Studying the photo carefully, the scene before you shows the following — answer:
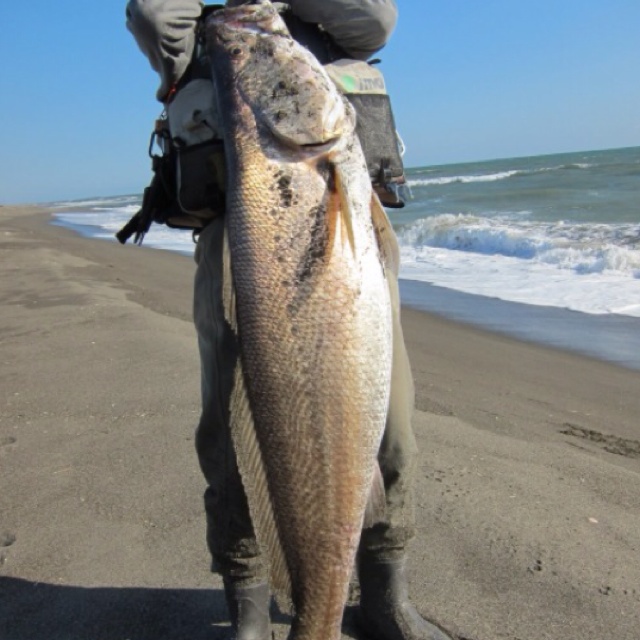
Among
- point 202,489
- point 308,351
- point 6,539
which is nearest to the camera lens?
point 308,351

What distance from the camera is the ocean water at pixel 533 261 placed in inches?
394

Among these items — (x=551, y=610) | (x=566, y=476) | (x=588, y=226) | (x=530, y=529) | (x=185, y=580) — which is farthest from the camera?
(x=588, y=226)

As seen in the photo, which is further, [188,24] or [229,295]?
[188,24]

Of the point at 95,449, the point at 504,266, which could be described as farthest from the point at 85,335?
the point at 504,266

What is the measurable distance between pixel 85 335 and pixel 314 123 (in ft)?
19.5

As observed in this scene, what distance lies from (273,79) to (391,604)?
75.2 inches

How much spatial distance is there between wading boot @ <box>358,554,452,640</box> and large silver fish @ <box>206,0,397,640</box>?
599 millimetres

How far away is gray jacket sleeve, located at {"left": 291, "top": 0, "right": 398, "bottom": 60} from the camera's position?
8.93 feet

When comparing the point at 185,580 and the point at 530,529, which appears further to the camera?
the point at 530,529

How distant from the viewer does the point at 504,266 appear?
15.2 metres

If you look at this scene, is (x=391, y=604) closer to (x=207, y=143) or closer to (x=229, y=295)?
(x=229, y=295)

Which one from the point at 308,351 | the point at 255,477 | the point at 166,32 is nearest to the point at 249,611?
the point at 255,477

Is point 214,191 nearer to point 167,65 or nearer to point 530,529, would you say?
point 167,65

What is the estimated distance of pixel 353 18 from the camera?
2.75 metres
